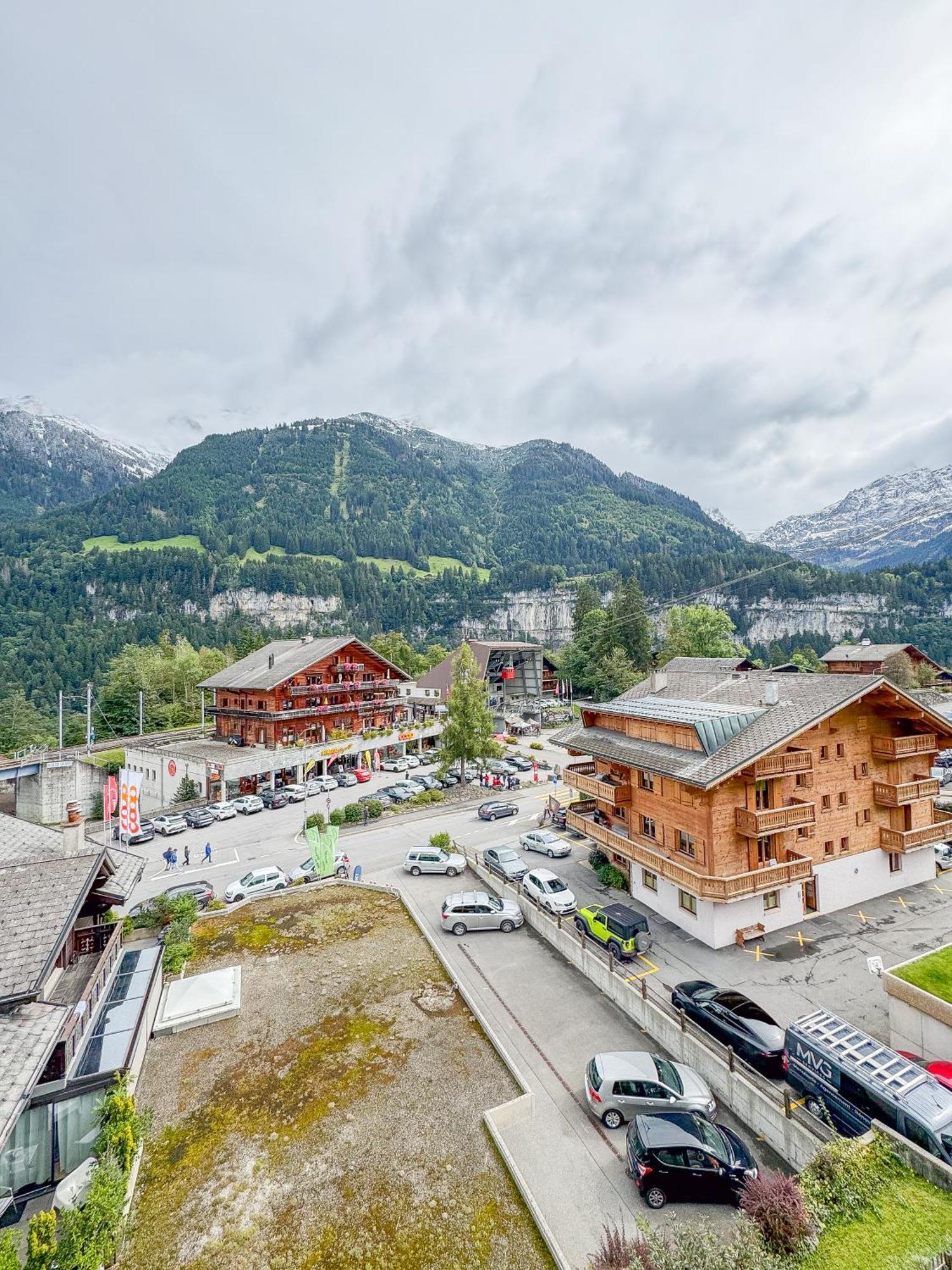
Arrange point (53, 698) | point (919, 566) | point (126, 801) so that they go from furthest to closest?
point (919, 566), point (53, 698), point (126, 801)

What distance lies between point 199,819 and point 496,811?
22.5 m

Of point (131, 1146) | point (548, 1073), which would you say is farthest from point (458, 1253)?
point (131, 1146)

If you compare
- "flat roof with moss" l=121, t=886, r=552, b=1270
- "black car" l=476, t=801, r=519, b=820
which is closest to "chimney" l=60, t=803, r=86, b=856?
"flat roof with moss" l=121, t=886, r=552, b=1270

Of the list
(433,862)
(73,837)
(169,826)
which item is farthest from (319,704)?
(73,837)

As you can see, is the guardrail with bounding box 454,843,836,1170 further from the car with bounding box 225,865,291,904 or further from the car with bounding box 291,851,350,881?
the car with bounding box 225,865,291,904

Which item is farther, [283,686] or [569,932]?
[283,686]

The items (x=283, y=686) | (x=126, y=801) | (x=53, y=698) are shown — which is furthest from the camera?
(x=53, y=698)

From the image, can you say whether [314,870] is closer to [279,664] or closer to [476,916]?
[476,916]

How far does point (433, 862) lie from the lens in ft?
101

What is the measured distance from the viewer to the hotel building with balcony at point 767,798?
2217 cm

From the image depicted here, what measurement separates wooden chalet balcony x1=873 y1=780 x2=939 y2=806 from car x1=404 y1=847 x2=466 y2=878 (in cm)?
2156

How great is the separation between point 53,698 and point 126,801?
97704 millimetres

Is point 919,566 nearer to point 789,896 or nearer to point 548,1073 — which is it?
point 789,896

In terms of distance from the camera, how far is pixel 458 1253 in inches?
423
